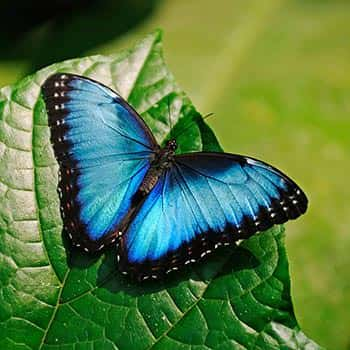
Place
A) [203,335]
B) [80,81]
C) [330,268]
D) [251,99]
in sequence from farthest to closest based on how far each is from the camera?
1. [251,99]
2. [330,268]
3. [80,81]
4. [203,335]

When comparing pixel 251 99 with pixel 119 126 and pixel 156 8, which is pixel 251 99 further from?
pixel 119 126

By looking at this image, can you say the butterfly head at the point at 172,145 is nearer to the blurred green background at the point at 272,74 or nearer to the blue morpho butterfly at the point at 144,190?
the blue morpho butterfly at the point at 144,190

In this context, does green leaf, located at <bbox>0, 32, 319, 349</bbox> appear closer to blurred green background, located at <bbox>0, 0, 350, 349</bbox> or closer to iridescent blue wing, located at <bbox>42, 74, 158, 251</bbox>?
iridescent blue wing, located at <bbox>42, 74, 158, 251</bbox>

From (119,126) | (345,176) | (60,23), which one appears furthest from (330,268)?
(60,23)

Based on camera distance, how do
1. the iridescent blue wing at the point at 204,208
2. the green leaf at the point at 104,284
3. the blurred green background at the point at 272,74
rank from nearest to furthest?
the green leaf at the point at 104,284 → the iridescent blue wing at the point at 204,208 → the blurred green background at the point at 272,74

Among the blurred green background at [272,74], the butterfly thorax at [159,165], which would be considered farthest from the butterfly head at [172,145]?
the blurred green background at [272,74]

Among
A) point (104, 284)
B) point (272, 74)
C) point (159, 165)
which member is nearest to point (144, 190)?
point (159, 165)

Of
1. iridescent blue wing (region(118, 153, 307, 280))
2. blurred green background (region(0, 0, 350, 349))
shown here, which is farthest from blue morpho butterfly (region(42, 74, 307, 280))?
blurred green background (region(0, 0, 350, 349))
